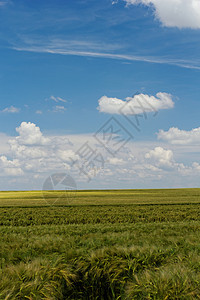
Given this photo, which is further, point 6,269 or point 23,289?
point 6,269

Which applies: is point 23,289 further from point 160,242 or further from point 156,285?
point 160,242

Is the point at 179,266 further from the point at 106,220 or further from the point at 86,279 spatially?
the point at 106,220

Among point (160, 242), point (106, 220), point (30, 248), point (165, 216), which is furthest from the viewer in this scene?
point (165, 216)

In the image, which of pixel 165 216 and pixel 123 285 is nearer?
pixel 123 285

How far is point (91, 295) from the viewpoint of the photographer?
6.23m

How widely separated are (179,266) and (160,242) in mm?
2751

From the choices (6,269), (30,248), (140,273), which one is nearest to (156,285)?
→ (140,273)

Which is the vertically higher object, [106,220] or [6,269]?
[6,269]

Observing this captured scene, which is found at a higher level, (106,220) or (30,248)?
(30,248)

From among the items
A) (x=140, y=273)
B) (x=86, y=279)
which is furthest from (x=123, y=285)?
(x=86, y=279)

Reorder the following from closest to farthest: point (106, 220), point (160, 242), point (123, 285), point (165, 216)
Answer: point (123, 285) < point (160, 242) < point (106, 220) < point (165, 216)

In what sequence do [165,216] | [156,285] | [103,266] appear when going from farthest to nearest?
[165,216] < [103,266] < [156,285]

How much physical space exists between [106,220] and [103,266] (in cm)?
1369

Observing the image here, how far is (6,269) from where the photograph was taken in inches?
248
